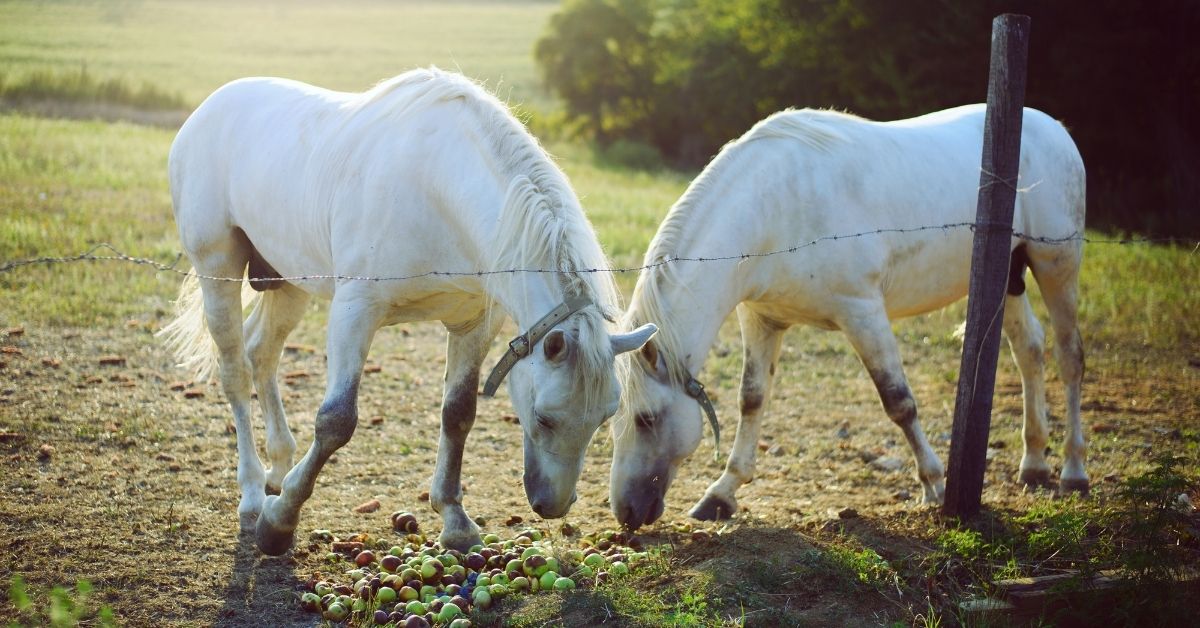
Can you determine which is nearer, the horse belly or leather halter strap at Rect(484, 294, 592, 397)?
leather halter strap at Rect(484, 294, 592, 397)

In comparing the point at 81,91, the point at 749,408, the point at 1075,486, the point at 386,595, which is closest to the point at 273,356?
the point at 386,595

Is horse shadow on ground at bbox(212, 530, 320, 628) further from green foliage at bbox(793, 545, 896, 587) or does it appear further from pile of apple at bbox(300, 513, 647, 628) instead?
green foliage at bbox(793, 545, 896, 587)

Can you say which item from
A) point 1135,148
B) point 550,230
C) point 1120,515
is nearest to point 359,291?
point 550,230

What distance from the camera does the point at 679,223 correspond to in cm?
440

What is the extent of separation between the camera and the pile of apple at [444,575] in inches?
144

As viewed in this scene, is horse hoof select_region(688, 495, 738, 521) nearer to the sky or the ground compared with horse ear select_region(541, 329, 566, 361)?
nearer to the ground

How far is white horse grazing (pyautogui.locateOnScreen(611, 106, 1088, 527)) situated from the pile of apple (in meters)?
0.35

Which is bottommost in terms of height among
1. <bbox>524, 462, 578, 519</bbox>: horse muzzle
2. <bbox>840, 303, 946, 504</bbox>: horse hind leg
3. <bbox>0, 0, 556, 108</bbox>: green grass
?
<bbox>524, 462, 578, 519</bbox>: horse muzzle

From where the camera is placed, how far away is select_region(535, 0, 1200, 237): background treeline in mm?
14250

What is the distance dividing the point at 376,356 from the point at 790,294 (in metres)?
4.03

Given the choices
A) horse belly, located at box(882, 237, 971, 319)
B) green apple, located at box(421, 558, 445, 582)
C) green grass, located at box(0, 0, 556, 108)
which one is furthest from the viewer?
green grass, located at box(0, 0, 556, 108)

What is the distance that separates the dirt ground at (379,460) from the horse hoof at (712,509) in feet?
0.30

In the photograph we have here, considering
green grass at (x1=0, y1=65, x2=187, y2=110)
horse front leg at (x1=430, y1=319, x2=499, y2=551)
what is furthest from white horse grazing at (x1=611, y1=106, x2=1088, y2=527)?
green grass at (x1=0, y1=65, x2=187, y2=110)

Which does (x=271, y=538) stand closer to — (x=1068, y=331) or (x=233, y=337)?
(x=233, y=337)
